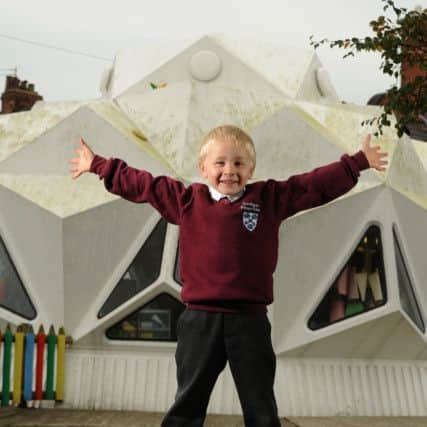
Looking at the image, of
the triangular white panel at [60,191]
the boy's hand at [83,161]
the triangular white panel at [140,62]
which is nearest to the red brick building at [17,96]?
the triangular white panel at [140,62]

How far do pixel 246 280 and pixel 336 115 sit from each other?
8336 millimetres

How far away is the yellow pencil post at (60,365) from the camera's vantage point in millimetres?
10445

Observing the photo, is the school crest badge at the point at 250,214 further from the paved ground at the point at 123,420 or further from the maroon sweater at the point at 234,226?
the paved ground at the point at 123,420

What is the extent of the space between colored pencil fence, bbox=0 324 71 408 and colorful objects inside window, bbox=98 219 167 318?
0.77 m

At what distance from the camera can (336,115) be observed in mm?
11859

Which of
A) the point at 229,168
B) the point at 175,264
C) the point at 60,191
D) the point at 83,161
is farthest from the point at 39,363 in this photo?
the point at 229,168

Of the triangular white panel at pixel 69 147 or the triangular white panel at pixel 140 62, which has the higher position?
the triangular white panel at pixel 140 62

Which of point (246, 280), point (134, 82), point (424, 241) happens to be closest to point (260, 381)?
point (246, 280)

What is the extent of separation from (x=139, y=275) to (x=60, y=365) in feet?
5.05

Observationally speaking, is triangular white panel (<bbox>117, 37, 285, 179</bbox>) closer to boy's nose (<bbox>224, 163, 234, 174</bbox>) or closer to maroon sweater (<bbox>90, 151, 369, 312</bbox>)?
maroon sweater (<bbox>90, 151, 369, 312</bbox>)

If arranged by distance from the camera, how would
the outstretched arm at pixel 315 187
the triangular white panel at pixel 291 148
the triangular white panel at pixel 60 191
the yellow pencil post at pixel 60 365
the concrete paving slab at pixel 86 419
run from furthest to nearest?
the triangular white panel at pixel 291 148, the triangular white panel at pixel 60 191, the yellow pencil post at pixel 60 365, the concrete paving slab at pixel 86 419, the outstretched arm at pixel 315 187

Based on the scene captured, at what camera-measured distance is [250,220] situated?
12.8 feet

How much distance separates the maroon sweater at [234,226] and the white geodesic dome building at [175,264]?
6.52m

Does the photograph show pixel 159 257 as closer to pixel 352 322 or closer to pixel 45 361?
pixel 45 361
